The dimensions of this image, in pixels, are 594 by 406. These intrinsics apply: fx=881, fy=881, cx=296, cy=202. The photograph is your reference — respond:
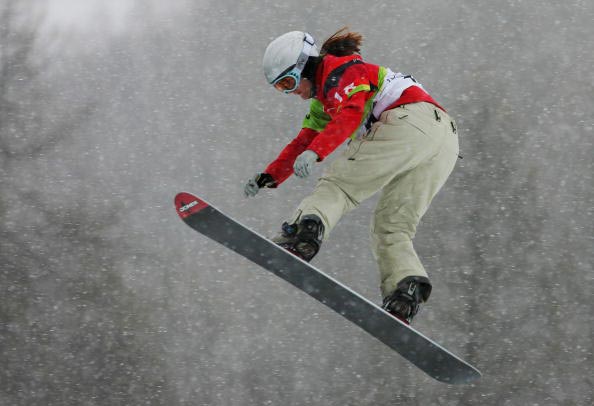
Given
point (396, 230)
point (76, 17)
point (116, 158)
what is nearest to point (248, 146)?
point (116, 158)

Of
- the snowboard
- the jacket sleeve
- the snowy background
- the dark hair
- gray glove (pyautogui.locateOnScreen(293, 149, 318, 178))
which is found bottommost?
the snowboard

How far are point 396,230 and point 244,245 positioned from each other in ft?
2.69

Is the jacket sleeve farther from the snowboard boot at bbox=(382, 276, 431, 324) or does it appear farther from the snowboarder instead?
the snowboard boot at bbox=(382, 276, 431, 324)

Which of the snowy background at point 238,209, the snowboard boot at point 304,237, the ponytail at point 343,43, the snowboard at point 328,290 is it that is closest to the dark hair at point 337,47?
the ponytail at point 343,43

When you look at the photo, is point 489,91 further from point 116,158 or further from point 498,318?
point 116,158

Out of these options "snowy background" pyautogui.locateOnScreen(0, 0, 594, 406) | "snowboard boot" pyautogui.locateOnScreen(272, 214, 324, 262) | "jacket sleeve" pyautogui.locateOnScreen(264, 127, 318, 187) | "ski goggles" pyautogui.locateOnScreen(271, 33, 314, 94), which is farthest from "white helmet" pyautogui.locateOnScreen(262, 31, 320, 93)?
"snowy background" pyautogui.locateOnScreen(0, 0, 594, 406)

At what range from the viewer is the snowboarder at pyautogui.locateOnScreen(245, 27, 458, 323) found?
14.6 feet

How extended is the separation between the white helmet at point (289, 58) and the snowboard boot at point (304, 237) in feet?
2.42

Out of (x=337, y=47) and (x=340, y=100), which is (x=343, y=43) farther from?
(x=340, y=100)

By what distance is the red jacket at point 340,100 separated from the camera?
434 centimetres

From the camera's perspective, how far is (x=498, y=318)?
10.9 meters

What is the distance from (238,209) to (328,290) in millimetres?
6451

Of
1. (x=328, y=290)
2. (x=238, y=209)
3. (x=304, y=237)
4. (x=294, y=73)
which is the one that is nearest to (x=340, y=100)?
(x=294, y=73)

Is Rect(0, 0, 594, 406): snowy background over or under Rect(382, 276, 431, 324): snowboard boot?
over
